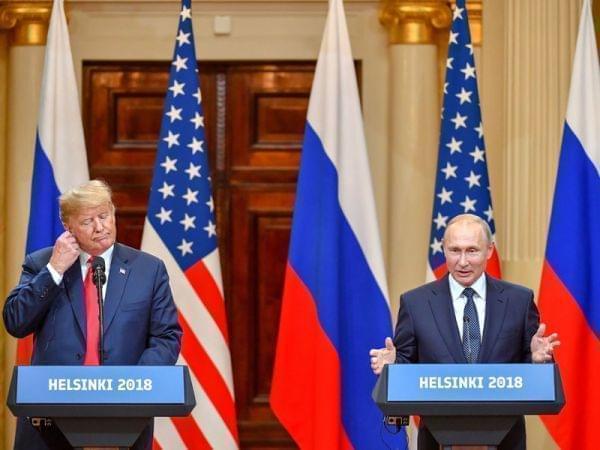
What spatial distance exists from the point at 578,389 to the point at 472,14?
2405 millimetres

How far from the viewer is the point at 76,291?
4.49 meters

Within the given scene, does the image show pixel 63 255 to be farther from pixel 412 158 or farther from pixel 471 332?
pixel 412 158

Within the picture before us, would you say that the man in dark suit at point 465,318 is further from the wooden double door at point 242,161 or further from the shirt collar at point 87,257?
the wooden double door at point 242,161

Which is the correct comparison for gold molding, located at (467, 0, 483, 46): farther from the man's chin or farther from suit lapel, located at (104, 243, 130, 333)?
suit lapel, located at (104, 243, 130, 333)

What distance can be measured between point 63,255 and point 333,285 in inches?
87.7

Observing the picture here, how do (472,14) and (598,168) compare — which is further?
(472,14)

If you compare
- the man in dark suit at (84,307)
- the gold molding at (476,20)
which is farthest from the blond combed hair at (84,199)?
the gold molding at (476,20)

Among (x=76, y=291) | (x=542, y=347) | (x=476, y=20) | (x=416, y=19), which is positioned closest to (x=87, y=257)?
(x=76, y=291)

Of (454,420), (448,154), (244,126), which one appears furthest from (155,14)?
(454,420)

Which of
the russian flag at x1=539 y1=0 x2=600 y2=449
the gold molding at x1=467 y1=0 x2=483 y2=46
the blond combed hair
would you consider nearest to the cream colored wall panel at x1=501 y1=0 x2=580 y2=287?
the gold molding at x1=467 y1=0 x2=483 y2=46

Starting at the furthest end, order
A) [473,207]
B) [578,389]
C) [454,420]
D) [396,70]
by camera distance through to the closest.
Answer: [396,70], [473,207], [578,389], [454,420]

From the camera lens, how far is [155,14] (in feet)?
25.0

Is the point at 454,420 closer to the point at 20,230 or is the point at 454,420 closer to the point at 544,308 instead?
the point at 544,308

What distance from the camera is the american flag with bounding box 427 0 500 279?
6.61 m
